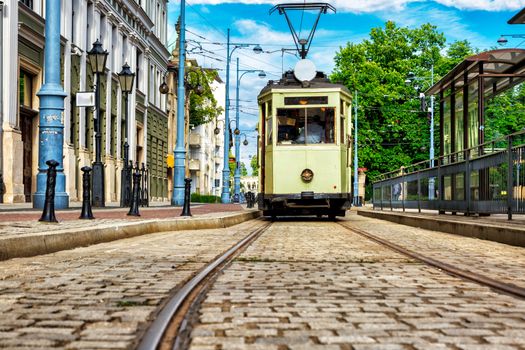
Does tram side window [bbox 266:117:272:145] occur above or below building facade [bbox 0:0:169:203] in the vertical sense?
below

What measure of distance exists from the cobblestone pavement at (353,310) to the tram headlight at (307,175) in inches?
421

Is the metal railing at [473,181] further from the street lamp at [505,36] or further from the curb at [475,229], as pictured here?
the street lamp at [505,36]

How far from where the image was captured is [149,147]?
4319 cm

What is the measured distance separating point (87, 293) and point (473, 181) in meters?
10.9

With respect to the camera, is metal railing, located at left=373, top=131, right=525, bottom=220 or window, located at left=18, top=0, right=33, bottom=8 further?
window, located at left=18, top=0, right=33, bottom=8

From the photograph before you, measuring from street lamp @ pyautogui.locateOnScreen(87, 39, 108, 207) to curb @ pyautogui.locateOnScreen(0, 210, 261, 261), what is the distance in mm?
5855

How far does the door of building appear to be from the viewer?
23219 millimetres

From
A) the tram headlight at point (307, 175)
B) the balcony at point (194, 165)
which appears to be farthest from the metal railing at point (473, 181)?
the balcony at point (194, 165)

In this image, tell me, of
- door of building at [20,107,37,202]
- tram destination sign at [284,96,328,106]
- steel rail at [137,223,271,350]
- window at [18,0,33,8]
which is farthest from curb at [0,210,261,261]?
window at [18,0,33,8]

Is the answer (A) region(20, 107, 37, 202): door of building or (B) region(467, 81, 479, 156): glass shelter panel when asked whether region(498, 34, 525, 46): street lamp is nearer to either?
(B) region(467, 81, 479, 156): glass shelter panel

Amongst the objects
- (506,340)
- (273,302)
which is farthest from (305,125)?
(506,340)

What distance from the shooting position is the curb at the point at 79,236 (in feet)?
24.2

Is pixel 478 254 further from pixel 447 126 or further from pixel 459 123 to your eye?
pixel 447 126

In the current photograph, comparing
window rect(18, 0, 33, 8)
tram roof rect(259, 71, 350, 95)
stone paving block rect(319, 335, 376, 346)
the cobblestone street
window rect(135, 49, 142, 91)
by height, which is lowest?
stone paving block rect(319, 335, 376, 346)
